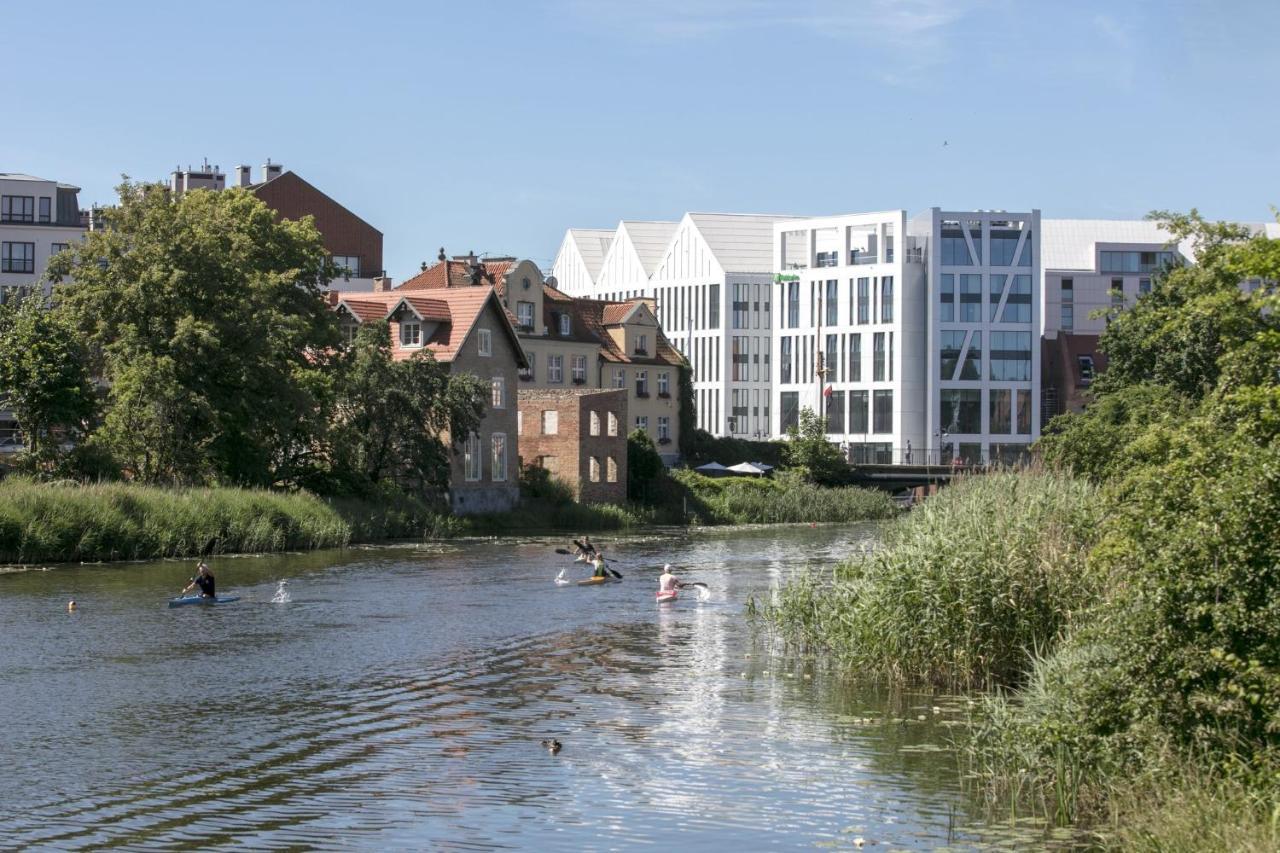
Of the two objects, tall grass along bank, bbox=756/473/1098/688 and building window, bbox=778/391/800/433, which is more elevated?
building window, bbox=778/391/800/433

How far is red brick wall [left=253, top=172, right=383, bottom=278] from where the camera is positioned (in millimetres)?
103250

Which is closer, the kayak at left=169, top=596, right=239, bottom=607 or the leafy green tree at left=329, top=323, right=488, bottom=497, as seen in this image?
the kayak at left=169, top=596, right=239, bottom=607

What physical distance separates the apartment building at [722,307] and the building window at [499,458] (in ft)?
199

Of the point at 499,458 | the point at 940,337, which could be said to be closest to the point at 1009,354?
the point at 940,337

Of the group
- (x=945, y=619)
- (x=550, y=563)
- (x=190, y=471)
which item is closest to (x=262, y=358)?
(x=190, y=471)

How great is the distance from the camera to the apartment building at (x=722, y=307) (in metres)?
136

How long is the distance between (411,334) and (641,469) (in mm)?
15314

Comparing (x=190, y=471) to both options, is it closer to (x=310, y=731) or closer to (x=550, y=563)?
(x=550, y=563)

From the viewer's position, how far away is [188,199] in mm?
61875

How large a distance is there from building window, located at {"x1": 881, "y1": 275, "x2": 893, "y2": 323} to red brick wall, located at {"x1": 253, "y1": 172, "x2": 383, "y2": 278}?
3796cm

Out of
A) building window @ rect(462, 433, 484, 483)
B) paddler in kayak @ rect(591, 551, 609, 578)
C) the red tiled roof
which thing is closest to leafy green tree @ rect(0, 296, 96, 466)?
building window @ rect(462, 433, 484, 483)

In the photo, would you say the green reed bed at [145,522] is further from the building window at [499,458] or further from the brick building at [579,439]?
the brick building at [579,439]

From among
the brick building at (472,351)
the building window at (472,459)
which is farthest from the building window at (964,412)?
the building window at (472,459)

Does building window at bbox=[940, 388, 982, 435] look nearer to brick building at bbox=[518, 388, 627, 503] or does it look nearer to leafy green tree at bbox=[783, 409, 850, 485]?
leafy green tree at bbox=[783, 409, 850, 485]
